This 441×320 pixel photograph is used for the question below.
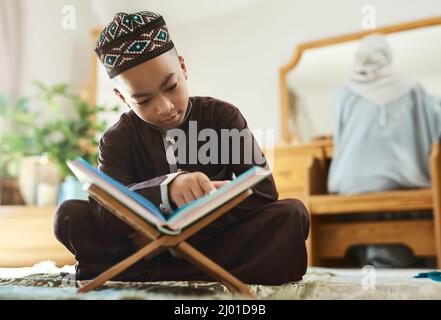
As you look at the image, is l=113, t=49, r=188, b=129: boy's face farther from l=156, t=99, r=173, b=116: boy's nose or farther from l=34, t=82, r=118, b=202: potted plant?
l=34, t=82, r=118, b=202: potted plant

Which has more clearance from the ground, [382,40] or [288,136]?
[382,40]

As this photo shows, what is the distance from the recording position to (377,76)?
7.04 feet

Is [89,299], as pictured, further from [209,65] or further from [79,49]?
[79,49]

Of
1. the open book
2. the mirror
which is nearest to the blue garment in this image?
the mirror

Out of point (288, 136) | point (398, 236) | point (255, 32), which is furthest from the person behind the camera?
point (288, 136)

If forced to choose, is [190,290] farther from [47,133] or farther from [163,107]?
[47,133]

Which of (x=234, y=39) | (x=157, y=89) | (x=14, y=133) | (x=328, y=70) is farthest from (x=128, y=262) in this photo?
(x=328, y=70)

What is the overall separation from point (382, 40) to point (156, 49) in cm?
169

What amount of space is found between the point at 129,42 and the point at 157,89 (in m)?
0.09

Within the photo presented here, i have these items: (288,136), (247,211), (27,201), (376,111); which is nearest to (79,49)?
(27,201)

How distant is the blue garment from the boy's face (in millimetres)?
1352

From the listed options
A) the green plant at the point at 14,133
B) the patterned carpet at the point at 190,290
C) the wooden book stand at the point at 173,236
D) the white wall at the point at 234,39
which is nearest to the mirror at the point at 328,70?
the white wall at the point at 234,39

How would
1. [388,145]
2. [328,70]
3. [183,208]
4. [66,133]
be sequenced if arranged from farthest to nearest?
1. [328,70]
2. [66,133]
3. [388,145]
4. [183,208]

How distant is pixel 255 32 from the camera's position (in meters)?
1.81
